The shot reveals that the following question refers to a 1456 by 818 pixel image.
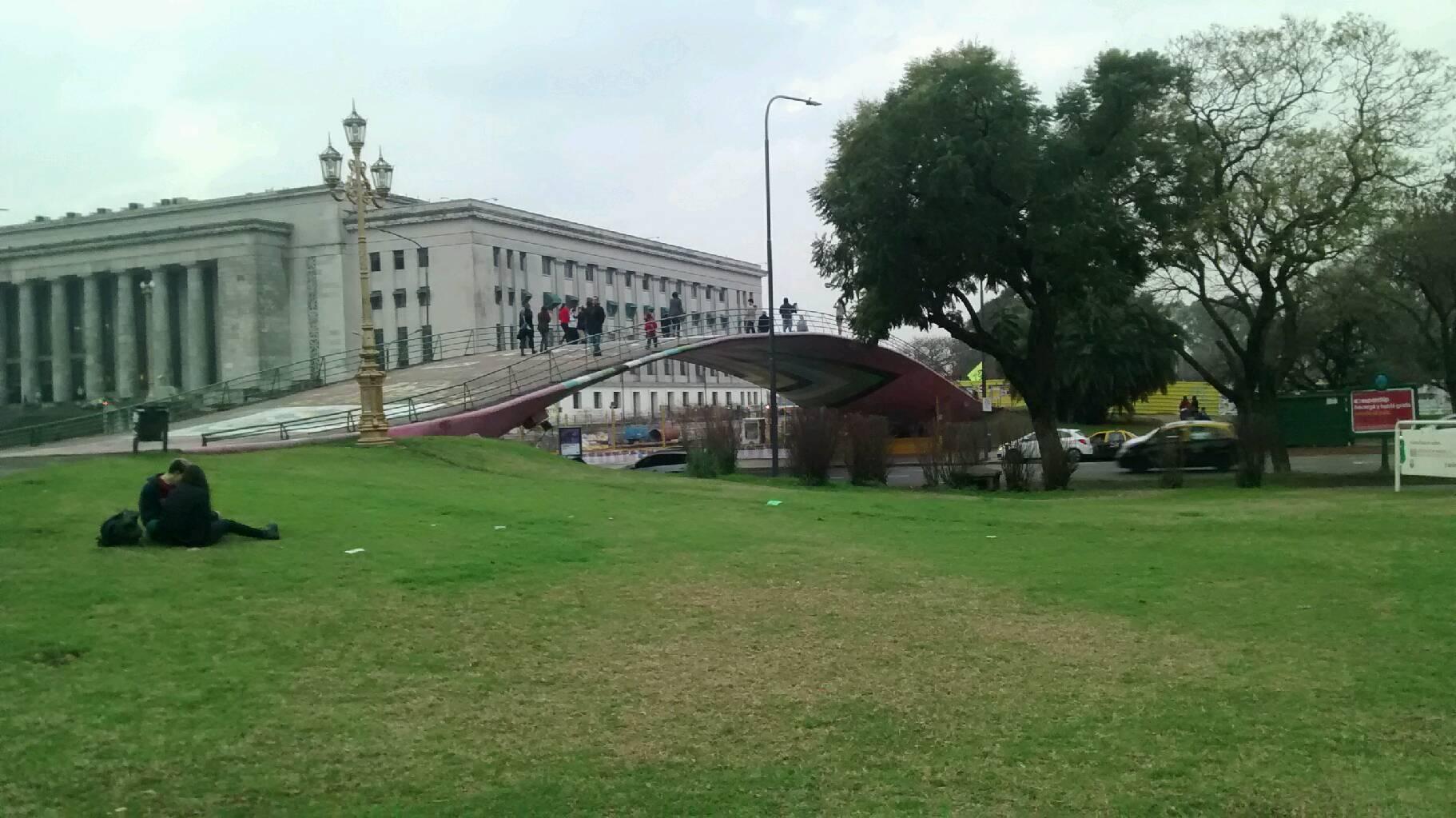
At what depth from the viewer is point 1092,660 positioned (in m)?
8.15

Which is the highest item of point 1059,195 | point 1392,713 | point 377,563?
point 1059,195

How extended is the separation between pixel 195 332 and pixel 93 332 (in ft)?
21.9

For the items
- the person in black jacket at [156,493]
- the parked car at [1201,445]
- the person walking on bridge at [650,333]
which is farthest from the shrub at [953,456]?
the person in black jacket at [156,493]

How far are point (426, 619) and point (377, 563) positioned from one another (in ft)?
6.66

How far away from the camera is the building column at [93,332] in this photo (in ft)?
255

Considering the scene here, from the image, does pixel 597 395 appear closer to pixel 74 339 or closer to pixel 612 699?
pixel 74 339

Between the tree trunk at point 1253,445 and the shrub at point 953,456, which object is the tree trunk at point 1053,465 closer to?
the shrub at point 953,456

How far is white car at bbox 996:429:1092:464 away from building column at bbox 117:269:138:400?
199 feet

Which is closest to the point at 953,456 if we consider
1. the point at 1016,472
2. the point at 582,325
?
the point at 1016,472

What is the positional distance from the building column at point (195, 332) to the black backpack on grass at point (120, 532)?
72.0m

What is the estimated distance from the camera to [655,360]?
4084cm

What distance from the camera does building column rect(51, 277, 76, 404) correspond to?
7750 centimetres

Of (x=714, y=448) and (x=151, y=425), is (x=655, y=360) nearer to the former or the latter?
(x=714, y=448)

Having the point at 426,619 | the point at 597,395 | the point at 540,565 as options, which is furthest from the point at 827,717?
the point at 597,395
